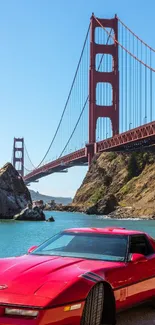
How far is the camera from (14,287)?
499 cm

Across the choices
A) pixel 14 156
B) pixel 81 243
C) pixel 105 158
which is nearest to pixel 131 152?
pixel 105 158

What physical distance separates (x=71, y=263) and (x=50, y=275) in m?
0.45

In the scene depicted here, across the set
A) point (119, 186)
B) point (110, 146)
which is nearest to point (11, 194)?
point (110, 146)

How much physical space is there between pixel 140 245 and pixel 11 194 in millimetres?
54956

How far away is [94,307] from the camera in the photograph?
520 centimetres

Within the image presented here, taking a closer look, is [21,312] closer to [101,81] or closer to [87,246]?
[87,246]

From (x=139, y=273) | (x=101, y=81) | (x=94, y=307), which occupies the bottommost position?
(x=94, y=307)

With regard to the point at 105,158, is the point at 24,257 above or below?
below

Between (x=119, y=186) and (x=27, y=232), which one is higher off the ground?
(x=119, y=186)

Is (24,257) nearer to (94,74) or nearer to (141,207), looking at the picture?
(141,207)

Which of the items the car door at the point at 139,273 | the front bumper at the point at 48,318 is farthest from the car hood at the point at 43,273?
the car door at the point at 139,273

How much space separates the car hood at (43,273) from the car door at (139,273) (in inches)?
10.5

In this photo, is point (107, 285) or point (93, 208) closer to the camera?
point (107, 285)

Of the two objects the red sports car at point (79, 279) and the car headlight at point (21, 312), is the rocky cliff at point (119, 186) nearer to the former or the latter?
the red sports car at point (79, 279)
